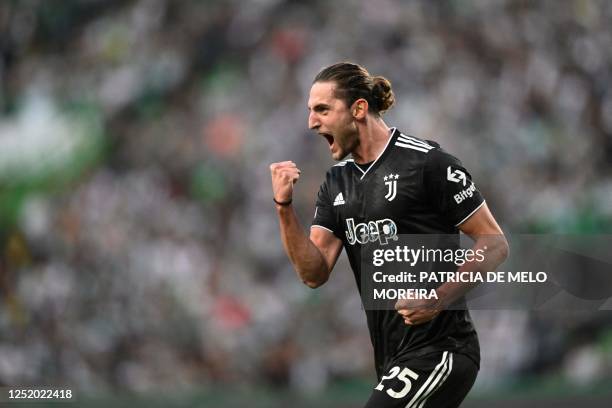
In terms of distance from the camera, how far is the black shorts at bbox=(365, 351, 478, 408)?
4016 millimetres

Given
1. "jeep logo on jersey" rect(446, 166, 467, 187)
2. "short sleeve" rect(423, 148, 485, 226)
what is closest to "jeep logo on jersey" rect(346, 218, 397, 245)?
"short sleeve" rect(423, 148, 485, 226)

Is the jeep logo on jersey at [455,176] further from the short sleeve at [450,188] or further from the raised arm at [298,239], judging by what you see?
the raised arm at [298,239]

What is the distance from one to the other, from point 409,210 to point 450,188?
23 centimetres

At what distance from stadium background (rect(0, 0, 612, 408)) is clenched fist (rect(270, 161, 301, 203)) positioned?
5087mm

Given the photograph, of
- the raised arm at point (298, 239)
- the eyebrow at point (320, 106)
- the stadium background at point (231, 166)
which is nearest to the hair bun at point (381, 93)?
the eyebrow at point (320, 106)

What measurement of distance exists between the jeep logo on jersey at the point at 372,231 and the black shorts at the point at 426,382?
589mm

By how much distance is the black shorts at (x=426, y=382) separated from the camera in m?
4.02

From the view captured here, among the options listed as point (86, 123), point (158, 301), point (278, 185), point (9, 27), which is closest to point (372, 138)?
point (278, 185)

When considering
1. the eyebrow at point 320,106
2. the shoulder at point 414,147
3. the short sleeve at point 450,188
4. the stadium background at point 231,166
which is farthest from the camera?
the stadium background at point 231,166

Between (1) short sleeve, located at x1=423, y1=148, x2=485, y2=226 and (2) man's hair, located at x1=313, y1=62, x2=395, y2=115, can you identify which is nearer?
(1) short sleeve, located at x1=423, y1=148, x2=485, y2=226

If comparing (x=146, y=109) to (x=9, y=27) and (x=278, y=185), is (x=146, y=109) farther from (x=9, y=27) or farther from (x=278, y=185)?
(x=278, y=185)

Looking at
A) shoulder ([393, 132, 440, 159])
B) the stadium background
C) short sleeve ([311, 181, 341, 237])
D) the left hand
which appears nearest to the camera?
the left hand

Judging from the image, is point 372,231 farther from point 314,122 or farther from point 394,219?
point 314,122

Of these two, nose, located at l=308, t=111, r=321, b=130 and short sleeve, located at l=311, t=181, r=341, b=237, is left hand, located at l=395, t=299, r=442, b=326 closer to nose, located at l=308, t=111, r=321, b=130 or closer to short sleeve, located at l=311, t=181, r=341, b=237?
short sleeve, located at l=311, t=181, r=341, b=237
